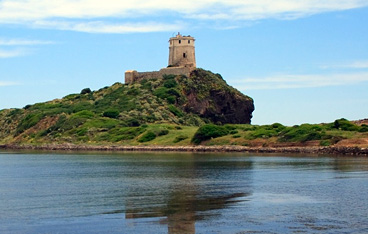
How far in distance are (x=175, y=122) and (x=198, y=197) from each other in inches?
3686

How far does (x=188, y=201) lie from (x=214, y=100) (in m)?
111

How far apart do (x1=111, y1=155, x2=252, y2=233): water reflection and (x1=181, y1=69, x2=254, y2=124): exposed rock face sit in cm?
8135

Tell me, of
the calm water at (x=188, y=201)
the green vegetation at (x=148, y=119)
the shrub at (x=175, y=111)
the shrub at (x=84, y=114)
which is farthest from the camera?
the shrub at (x=175, y=111)

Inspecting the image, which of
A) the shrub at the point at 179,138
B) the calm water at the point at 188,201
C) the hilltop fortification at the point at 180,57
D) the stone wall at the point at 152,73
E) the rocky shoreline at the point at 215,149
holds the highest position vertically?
the hilltop fortification at the point at 180,57

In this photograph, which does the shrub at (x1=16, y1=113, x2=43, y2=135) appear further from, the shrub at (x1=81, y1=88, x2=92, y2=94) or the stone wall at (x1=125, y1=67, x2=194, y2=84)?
the stone wall at (x1=125, y1=67, x2=194, y2=84)

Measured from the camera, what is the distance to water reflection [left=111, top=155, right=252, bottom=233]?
29.5 m

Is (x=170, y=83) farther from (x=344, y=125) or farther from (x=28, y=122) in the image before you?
(x=344, y=125)

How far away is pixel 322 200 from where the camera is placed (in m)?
35.2

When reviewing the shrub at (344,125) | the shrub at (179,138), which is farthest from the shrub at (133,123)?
the shrub at (344,125)

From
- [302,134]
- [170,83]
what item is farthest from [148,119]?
[302,134]

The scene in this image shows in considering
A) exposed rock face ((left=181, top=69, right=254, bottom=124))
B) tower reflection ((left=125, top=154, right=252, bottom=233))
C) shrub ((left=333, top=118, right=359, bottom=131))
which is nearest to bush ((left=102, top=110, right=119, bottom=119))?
exposed rock face ((left=181, top=69, right=254, bottom=124))

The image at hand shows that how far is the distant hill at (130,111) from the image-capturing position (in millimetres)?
127250

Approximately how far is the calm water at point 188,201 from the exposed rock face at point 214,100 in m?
85.2

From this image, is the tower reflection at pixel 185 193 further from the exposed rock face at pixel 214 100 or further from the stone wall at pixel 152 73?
the stone wall at pixel 152 73
